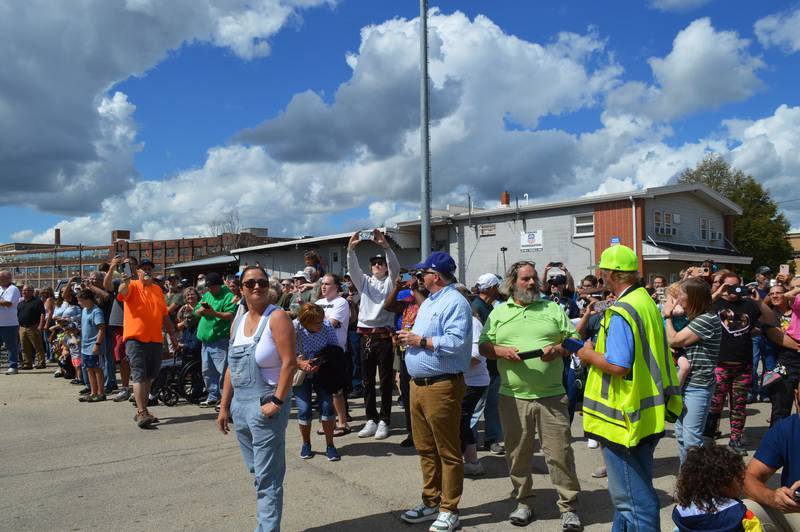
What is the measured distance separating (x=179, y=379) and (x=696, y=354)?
7342 millimetres

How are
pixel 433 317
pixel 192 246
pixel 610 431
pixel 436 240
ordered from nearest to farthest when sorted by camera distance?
pixel 610 431, pixel 433 317, pixel 436 240, pixel 192 246

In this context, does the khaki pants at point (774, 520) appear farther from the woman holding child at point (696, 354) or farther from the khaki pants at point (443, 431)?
the woman holding child at point (696, 354)

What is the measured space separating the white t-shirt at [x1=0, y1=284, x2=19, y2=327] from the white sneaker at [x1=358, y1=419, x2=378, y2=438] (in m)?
9.85

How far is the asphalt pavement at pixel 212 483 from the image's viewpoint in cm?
Result: 463

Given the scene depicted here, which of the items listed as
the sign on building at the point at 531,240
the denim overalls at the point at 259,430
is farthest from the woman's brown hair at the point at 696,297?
the sign on building at the point at 531,240

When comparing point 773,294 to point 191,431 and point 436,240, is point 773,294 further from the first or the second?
point 436,240

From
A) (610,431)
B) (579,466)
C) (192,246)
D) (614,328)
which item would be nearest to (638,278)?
(614,328)

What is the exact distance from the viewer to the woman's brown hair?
5.10 meters

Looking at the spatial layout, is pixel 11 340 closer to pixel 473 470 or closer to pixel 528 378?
pixel 473 470

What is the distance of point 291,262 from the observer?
33.7m

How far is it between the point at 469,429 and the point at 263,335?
2.45 metres

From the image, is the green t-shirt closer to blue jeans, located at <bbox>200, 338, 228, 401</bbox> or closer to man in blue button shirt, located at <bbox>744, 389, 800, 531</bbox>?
blue jeans, located at <bbox>200, 338, 228, 401</bbox>

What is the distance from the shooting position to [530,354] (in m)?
4.43

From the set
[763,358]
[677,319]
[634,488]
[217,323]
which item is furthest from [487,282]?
[763,358]
